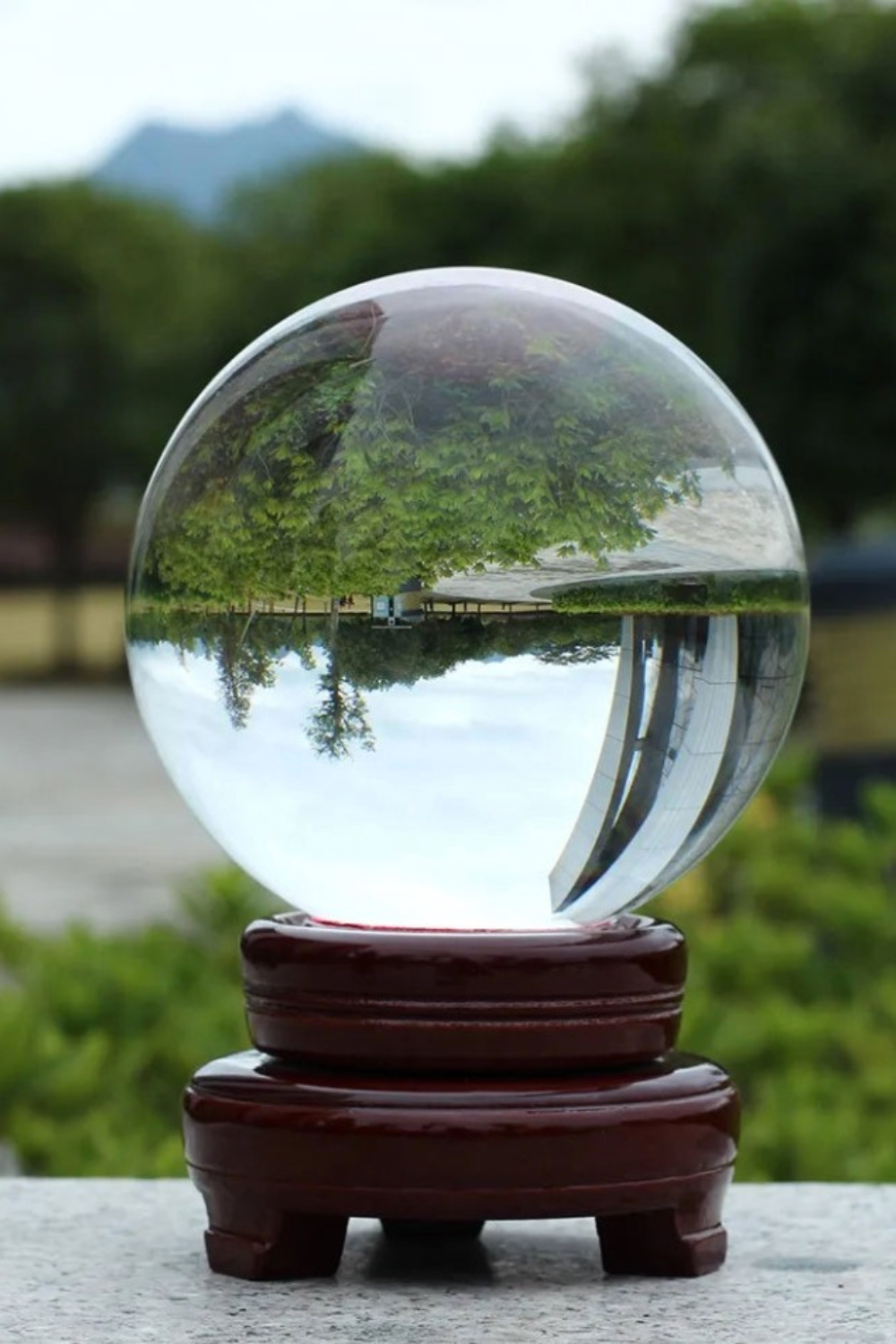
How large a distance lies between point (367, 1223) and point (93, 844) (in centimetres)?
963

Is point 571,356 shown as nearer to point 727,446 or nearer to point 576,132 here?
point 727,446

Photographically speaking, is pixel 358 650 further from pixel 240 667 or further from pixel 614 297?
pixel 614 297

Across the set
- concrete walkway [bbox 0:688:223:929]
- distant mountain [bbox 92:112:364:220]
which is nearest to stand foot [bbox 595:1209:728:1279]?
concrete walkway [bbox 0:688:223:929]

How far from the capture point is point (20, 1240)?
3.64 meters

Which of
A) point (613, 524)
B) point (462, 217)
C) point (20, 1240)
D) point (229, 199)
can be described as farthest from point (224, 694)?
point (229, 199)

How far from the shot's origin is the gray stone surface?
3.06 meters

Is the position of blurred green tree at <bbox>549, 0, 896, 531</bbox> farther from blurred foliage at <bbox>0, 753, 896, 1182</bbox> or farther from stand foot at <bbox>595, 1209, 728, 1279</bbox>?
stand foot at <bbox>595, 1209, 728, 1279</bbox>

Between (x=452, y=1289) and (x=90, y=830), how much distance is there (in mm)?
11051

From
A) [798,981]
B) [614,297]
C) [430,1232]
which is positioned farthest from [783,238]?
[430,1232]

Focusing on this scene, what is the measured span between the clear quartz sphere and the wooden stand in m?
0.10

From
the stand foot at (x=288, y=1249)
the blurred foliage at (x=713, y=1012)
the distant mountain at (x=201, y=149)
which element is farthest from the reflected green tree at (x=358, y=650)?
the distant mountain at (x=201, y=149)

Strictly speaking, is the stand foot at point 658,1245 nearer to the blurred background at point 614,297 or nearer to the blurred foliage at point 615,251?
the blurred background at point 614,297

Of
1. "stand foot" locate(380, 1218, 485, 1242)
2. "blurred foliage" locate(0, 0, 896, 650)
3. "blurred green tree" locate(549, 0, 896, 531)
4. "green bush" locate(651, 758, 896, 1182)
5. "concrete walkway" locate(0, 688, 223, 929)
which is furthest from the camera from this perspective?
"blurred foliage" locate(0, 0, 896, 650)

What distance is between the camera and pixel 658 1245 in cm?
337
